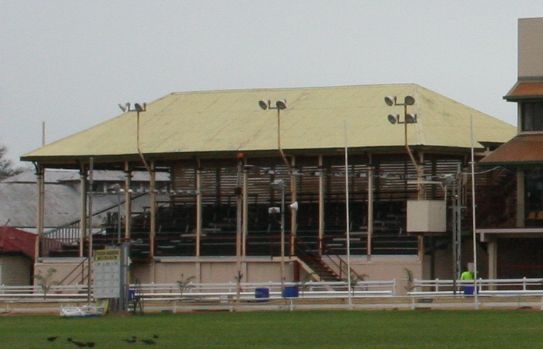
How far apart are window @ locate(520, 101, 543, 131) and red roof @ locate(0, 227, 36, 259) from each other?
27.3 meters

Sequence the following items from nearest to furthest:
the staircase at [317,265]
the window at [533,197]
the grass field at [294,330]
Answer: the grass field at [294,330] < the window at [533,197] < the staircase at [317,265]

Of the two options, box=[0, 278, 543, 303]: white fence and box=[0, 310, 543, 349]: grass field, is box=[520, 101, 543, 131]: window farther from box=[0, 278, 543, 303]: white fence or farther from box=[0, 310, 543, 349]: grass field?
box=[0, 310, 543, 349]: grass field

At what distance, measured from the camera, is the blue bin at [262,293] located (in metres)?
64.9

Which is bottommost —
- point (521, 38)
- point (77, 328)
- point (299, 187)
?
point (77, 328)

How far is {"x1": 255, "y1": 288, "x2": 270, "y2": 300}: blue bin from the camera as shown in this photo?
64.9 meters

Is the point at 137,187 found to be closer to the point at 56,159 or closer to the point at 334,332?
the point at 56,159

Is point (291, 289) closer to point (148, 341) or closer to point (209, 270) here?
point (209, 270)

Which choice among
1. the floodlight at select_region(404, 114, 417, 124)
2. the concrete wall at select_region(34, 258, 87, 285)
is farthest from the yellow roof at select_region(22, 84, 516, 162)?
the concrete wall at select_region(34, 258, 87, 285)

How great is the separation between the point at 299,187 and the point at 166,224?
6745 mm

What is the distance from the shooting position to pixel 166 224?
87.2m

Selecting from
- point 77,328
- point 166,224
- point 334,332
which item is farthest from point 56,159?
point 334,332

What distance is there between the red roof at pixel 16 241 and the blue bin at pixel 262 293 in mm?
26957

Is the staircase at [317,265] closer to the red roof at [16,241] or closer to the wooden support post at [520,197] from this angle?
the wooden support post at [520,197]

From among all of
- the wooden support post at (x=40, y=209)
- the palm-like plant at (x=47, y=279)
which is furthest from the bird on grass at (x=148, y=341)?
the wooden support post at (x=40, y=209)
